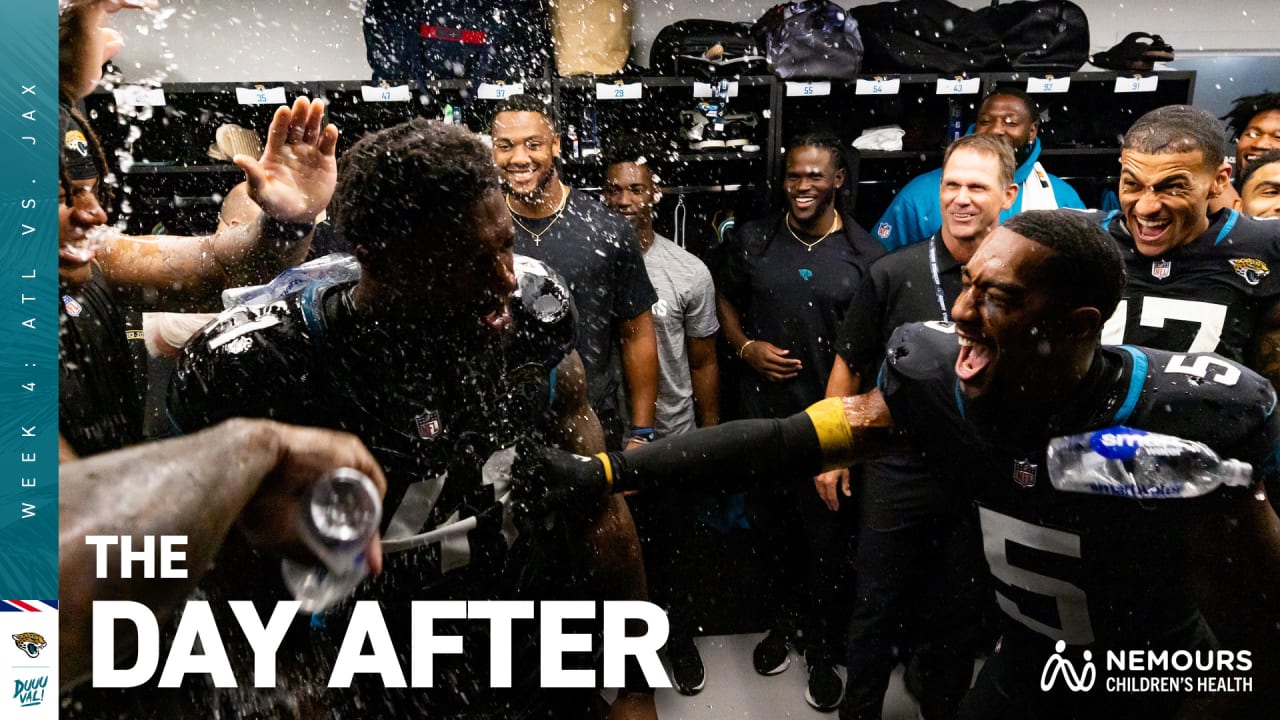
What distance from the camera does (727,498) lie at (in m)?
1.85

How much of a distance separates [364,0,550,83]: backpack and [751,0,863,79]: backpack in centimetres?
51

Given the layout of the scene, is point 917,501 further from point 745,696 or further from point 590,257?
point 590,257

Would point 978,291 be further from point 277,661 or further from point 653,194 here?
point 277,661

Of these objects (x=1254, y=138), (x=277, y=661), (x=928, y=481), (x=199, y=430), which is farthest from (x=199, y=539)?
(x=1254, y=138)

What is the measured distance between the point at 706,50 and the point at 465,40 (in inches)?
20.6

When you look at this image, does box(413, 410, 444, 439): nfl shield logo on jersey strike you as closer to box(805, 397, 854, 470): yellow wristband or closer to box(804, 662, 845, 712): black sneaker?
box(805, 397, 854, 470): yellow wristband

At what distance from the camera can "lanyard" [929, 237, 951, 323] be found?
1.40 meters

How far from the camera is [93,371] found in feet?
4.11

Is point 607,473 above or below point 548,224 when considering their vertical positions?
below

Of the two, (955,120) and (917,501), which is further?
(955,120)

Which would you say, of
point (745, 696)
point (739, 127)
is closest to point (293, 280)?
point (745, 696)

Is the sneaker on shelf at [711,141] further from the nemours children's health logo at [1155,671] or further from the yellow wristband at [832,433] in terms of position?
the nemours children's health logo at [1155,671]

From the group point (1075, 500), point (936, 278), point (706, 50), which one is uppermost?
point (706, 50)

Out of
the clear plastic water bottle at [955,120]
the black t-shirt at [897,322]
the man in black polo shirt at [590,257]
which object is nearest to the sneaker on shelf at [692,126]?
the man in black polo shirt at [590,257]
